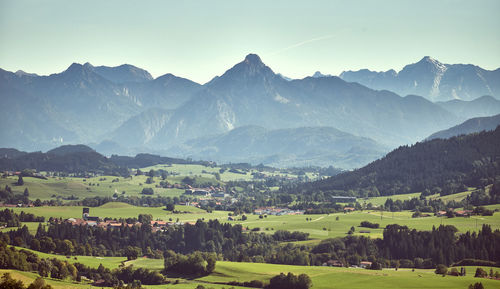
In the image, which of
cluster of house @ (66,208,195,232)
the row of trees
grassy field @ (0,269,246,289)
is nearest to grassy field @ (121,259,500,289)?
grassy field @ (0,269,246,289)

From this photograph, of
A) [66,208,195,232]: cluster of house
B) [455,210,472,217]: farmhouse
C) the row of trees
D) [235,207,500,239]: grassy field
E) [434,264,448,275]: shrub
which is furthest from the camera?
[66,208,195,232]: cluster of house

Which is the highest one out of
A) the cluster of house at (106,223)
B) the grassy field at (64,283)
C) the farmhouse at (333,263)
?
the cluster of house at (106,223)

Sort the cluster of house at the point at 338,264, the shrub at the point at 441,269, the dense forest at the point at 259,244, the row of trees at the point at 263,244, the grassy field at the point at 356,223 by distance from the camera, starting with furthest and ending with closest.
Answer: the grassy field at the point at 356,223 < the row of trees at the point at 263,244 < the dense forest at the point at 259,244 < the cluster of house at the point at 338,264 < the shrub at the point at 441,269

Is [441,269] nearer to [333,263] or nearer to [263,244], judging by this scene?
[333,263]

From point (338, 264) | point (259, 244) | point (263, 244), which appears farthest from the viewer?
point (263, 244)

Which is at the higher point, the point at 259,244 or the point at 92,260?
the point at 259,244

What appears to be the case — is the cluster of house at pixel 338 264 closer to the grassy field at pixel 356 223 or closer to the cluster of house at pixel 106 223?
the grassy field at pixel 356 223

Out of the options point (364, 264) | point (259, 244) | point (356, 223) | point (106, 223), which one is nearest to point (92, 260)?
point (259, 244)

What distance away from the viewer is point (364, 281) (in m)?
121

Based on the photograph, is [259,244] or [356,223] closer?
[259,244]

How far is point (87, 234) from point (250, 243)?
36.9 meters

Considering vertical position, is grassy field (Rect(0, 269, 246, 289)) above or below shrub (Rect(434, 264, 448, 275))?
below

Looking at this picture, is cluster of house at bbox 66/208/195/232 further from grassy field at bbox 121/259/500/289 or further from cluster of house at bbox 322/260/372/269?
cluster of house at bbox 322/260/372/269

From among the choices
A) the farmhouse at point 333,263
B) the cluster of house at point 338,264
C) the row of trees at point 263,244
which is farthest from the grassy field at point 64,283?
the cluster of house at point 338,264
